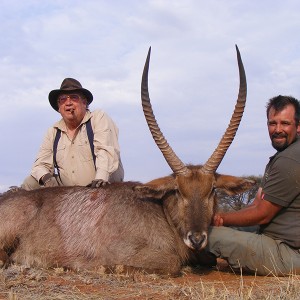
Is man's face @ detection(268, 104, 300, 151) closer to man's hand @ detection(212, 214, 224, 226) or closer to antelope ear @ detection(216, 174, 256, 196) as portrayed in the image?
antelope ear @ detection(216, 174, 256, 196)

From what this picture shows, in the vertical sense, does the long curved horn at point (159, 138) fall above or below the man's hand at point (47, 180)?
above

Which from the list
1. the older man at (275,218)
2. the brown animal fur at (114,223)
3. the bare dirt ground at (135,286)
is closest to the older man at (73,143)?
the brown animal fur at (114,223)

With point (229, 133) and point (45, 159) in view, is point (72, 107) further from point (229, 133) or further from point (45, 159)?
point (229, 133)

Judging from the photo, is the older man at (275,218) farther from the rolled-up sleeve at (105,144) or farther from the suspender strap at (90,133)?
the suspender strap at (90,133)

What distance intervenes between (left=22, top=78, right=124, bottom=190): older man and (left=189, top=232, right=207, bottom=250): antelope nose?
2.43 metres

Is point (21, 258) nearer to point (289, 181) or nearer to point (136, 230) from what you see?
point (136, 230)

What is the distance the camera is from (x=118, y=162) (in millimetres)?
8344

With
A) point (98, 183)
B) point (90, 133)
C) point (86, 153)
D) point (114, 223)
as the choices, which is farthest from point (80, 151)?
point (114, 223)

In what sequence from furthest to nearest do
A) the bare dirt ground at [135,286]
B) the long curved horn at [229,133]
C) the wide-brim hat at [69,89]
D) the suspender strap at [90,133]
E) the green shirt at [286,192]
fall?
the wide-brim hat at [69,89]
the suspender strap at [90,133]
the long curved horn at [229,133]
the green shirt at [286,192]
the bare dirt ground at [135,286]

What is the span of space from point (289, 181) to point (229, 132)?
0.95 m

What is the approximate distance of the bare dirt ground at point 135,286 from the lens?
198 inches

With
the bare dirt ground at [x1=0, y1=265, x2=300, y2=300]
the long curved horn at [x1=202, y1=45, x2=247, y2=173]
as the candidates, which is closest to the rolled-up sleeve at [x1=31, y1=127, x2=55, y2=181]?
the bare dirt ground at [x1=0, y1=265, x2=300, y2=300]

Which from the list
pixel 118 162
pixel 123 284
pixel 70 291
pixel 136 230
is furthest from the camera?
pixel 118 162

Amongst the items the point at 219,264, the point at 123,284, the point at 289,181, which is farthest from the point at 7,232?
the point at 289,181
